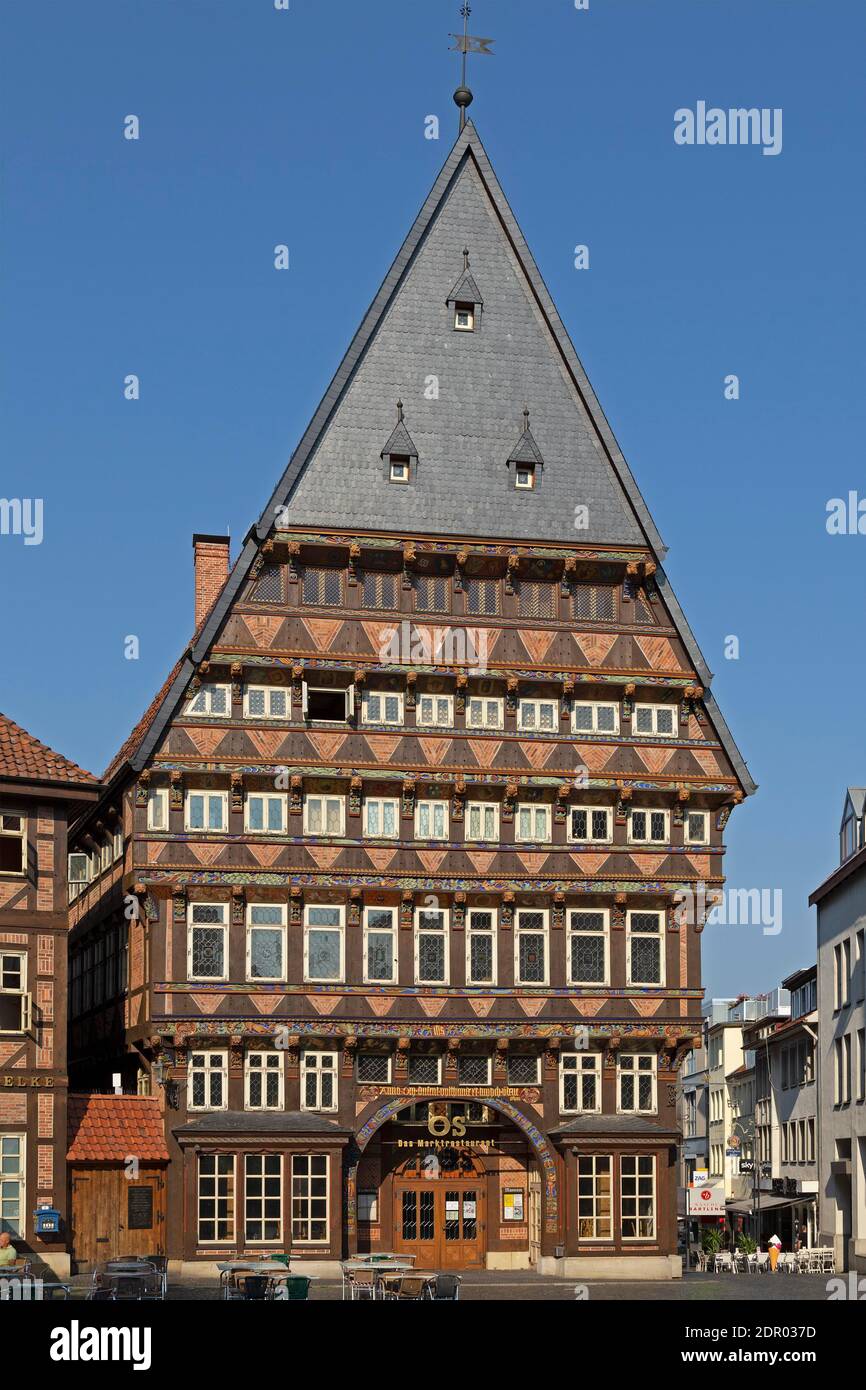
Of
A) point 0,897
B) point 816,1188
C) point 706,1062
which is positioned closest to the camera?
point 0,897

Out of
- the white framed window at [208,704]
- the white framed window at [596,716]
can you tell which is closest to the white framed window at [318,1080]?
the white framed window at [208,704]

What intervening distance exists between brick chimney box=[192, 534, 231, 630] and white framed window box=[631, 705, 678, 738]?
398 inches

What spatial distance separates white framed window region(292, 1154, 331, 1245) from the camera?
44.8 metres

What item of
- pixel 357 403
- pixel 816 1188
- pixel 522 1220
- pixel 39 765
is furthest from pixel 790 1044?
pixel 39 765

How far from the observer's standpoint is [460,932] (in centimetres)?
4647

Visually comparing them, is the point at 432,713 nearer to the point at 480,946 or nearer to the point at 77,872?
the point at 480,946

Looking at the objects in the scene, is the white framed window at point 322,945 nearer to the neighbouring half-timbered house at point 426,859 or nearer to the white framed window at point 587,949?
the neighbouring half-timbered house at point 426,859

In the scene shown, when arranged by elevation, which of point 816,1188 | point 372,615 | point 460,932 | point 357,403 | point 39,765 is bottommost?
point 816,1188

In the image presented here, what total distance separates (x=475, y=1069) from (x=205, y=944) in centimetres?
611

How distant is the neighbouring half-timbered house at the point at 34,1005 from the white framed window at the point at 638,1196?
37.4ft

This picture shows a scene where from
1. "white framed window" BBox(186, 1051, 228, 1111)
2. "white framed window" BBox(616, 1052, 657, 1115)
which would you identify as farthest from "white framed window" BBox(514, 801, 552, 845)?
"white framed window" BBox(186, 1051, 228, 1111)

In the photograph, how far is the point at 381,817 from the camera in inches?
1836
